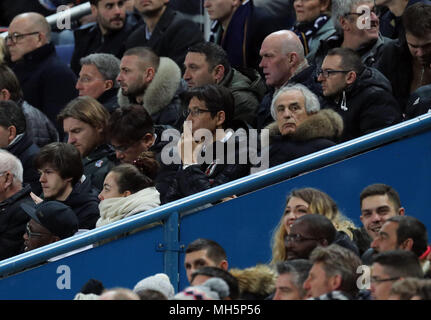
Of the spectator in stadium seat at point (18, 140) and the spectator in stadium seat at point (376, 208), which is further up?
the spectator in stadium seat at point (18, 140)

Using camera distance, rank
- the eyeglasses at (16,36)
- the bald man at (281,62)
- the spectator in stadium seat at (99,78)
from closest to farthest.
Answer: the bald man at (281,62) < the spectator in stadium seat at (99,78) < the eyeglasses at (16,36)

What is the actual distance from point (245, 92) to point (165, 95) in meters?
0.68

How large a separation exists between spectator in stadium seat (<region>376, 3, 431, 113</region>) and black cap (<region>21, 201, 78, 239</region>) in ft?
8.16

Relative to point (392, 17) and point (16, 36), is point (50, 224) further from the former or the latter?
point (16, 36)

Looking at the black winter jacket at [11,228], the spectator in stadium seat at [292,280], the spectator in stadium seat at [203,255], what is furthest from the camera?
the black winter jacket at [11,228]

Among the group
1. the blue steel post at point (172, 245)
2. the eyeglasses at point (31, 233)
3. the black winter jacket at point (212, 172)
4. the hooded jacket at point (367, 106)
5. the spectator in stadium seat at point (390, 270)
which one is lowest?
the spectator in stadium seat at point (390, 270)

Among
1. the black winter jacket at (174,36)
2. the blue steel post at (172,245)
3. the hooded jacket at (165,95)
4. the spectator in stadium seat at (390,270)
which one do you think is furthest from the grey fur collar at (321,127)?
the black winter jacket at (174,36)

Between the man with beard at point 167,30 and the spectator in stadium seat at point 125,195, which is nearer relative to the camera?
the spectator in stadium seat at point 125,195

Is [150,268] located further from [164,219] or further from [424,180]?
[424,180]

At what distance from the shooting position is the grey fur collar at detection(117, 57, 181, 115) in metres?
10.2

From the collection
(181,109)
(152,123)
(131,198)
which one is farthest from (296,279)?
(181,109)

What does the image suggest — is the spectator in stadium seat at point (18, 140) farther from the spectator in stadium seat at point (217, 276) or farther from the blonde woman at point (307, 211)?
the spectator in stadium seat at point (217, 276)

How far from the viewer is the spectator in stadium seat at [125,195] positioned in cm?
823
